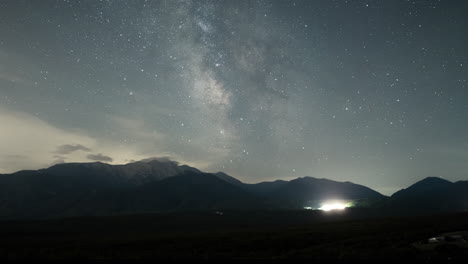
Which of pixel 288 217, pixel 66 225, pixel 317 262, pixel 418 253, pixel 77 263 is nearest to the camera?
pixel 317 262

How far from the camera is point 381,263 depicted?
757 cm

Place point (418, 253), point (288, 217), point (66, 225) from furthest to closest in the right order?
point (288, 217) → point (66, 225) → point (418, 253)

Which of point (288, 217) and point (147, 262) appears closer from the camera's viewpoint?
point (147, 262)

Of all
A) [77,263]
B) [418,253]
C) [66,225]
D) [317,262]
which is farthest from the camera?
[66,225]

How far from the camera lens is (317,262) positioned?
7480 millimetres

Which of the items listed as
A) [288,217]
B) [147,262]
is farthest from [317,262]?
[288,217]

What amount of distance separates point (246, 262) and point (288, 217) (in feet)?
509

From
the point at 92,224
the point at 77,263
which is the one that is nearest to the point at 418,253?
the point at 77,263

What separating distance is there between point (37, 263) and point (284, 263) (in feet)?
21.7

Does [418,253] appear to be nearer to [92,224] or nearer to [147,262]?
[147,262]

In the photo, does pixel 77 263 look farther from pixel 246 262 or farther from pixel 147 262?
pixel 246 262

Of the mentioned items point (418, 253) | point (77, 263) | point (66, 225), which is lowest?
point (66, 225)

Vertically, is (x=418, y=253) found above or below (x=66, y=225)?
above

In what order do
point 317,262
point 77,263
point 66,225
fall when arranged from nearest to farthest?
1. point 317,262
2. point 77,263
3. point 66,225
